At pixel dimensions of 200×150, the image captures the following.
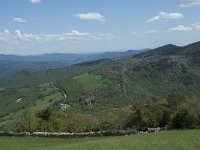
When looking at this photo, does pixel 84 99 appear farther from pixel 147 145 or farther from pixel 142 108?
pixel 147 145

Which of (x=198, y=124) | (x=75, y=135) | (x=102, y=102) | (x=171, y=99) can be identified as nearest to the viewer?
(x=198, y=124)

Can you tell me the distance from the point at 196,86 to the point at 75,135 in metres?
168

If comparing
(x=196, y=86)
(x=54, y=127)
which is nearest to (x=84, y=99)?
(x=196, y=86)

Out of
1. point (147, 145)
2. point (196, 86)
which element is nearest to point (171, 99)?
point (147, 145)

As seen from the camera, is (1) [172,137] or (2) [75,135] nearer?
(1) [172,137]

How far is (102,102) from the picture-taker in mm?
185000

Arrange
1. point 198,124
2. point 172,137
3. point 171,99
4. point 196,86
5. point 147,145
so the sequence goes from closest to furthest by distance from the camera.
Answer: point 147,145 < point 172,137 < point 198,124 < point 171,99 < point 196,86

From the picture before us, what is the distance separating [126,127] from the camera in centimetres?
4162

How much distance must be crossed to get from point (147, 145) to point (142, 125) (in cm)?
1239

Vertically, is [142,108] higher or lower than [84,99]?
higher

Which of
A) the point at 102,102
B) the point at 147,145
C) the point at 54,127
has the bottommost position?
the point at 102,102

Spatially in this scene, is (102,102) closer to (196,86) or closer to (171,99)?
(196,86)

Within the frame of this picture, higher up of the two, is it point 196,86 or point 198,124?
point 198,124

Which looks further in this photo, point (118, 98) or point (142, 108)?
point (118, 98)
